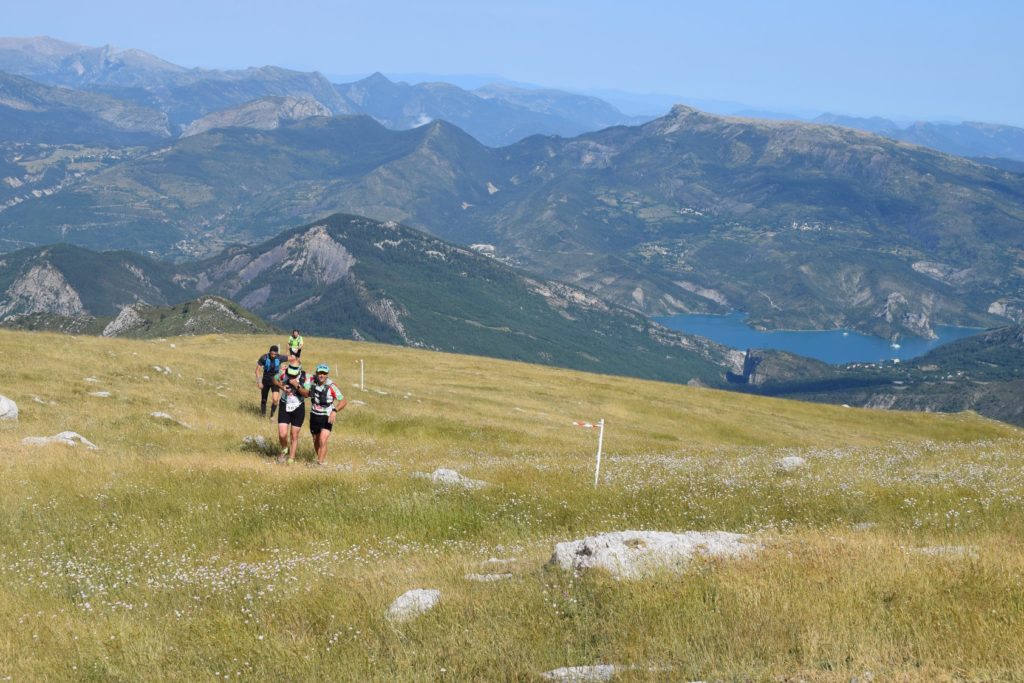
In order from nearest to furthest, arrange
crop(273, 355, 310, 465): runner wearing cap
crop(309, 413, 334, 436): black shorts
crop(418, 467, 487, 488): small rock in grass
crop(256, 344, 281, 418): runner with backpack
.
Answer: crop(418, 467, 487, 488): small rock in grass, crop(309, 413, 334, 436): black shorts, crop(273, 355, 310, 465): runner wearing cap, crop(256, 344, 281, 418): runner with backpack

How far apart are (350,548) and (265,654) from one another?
5.38 m

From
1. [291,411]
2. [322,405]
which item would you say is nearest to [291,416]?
[291,411]

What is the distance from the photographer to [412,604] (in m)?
9.94

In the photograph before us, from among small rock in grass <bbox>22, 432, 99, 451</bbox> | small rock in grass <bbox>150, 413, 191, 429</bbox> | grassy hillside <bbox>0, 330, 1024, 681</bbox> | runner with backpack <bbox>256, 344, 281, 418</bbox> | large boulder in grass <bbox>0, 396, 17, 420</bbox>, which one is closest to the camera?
grassy hillside <bbox>0, 330, 1024, 681</bbox>

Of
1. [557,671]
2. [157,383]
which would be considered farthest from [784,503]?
[157,383]

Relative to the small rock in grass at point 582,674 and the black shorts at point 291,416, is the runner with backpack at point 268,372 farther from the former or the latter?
the small rock in grass at point 582,674

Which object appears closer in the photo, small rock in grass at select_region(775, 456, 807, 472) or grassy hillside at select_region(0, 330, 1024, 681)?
grassy hillside at select_region(0, 330, 1024, 681)

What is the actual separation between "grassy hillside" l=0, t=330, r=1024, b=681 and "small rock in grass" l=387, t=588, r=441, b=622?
174 millimetres

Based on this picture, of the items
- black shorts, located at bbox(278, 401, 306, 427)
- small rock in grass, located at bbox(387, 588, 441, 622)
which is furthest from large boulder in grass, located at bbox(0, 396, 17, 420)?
small rock in grass, located at bbox(387, 588, 441, 622)

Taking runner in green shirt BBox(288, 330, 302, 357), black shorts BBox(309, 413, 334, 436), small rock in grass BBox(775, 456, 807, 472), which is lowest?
runner in green shirt BBox(288, 330, 302, 357)

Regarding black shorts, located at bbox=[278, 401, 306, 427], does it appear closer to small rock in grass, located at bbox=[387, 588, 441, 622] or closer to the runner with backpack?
the runner with backpack

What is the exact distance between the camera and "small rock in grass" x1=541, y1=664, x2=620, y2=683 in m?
7.77

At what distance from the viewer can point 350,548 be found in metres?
14.4

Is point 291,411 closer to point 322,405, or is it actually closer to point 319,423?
point 319,423
